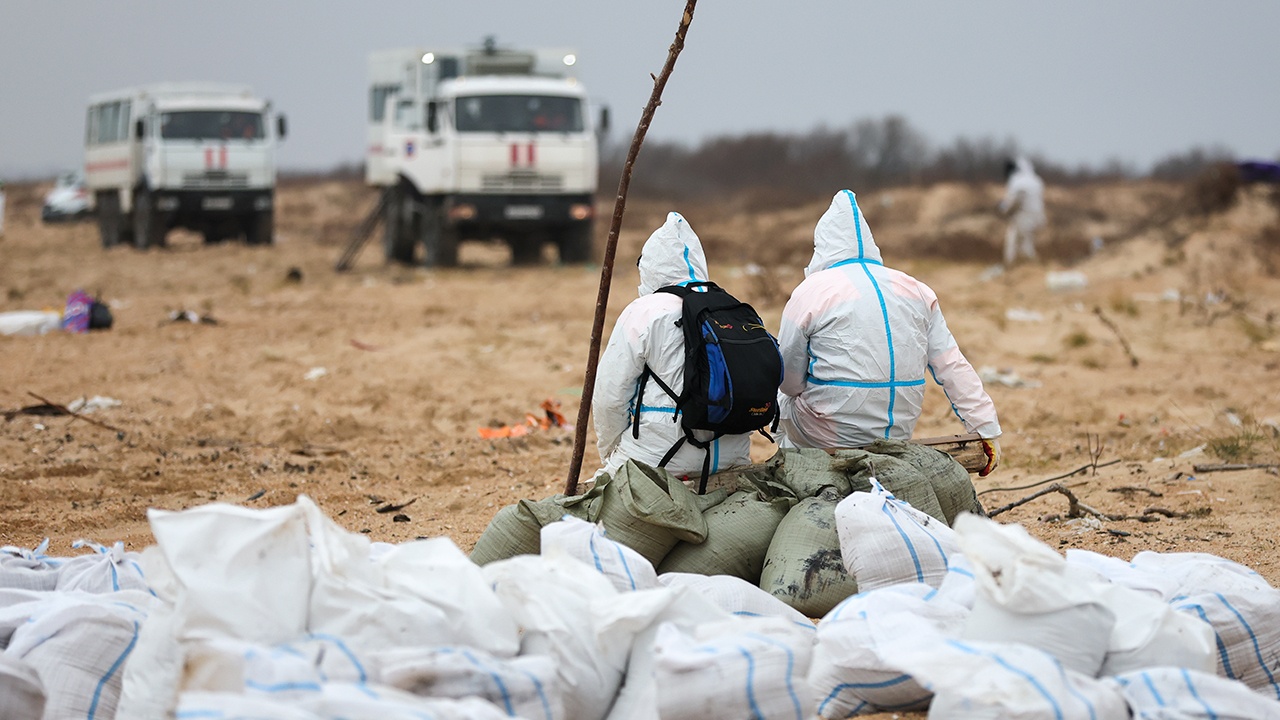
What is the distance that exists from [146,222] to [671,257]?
1889cm

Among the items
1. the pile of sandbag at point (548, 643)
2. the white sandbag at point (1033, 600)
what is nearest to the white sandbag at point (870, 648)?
the pile of sandbag at point (548, 643)

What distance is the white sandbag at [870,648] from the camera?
9.03 feet

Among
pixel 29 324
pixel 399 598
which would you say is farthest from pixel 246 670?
pixel 29 324

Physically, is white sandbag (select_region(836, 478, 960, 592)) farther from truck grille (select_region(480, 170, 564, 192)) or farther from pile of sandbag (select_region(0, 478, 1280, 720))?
truck grille (select_region(480, 170, 564, 192))

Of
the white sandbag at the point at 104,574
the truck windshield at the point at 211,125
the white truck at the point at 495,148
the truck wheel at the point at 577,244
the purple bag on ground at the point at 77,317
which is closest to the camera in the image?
the white sandbag at the point at 104,574

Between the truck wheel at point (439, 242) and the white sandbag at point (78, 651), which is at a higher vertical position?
the white sandbag at point (78, 651)

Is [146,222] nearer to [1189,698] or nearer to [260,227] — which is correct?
[260,227]

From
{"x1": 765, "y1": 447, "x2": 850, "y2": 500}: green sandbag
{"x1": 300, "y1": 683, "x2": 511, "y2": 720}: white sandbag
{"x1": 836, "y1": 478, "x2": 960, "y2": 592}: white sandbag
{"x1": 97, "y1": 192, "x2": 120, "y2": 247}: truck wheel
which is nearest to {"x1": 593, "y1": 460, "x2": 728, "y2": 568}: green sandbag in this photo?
{"x1": 765, "y1": 447, "x2": 850, "y2": 500}: green sandbag

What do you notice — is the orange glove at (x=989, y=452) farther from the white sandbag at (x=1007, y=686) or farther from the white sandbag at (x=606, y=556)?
the white sandbag at (x=1007, y=686)

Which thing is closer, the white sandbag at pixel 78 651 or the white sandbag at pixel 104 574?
the white sandbag at pixel 78 651

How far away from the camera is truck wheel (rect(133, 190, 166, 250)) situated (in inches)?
811

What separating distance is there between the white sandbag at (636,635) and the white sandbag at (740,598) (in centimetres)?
63

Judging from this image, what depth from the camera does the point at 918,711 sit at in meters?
2.83

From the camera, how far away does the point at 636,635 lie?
2.64 metres
